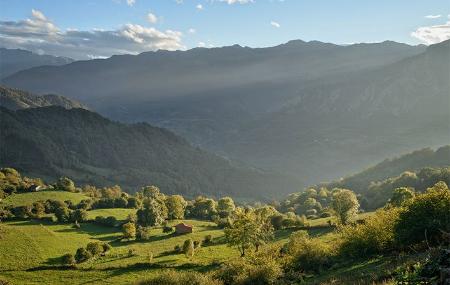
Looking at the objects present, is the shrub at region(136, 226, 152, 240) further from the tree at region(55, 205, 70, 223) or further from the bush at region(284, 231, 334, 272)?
the bush at region(284, 231, 334, 272)

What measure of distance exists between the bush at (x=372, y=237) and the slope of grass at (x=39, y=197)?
3881 inches

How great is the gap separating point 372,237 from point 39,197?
360ft

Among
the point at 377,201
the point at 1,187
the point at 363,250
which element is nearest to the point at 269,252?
the point at 363,250

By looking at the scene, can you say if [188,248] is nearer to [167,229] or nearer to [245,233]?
[245,233]

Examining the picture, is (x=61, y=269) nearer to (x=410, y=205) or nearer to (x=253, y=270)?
(x=253, y=270)

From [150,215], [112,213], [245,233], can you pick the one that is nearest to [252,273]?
[245,233]

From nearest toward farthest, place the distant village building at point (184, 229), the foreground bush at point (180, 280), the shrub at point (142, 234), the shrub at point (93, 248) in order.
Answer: the foreground bush at point (180, 280) < the shrub at point (93, 248) < the shrub at point (142, 234) < the distant village building at point (184, 229)

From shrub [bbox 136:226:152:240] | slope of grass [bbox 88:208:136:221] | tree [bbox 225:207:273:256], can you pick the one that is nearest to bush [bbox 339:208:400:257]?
tree [bbox 225:207:273:256]

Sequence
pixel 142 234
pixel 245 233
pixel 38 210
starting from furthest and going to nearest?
1. pixel 38 210
2. pixel 142 234
3. pixel 245 233

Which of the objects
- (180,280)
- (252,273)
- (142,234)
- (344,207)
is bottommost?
(142,234)

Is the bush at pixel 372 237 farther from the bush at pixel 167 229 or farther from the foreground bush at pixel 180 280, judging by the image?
the bush at pixel 167 229

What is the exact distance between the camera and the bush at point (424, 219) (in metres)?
43.3

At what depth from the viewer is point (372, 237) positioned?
170 ft

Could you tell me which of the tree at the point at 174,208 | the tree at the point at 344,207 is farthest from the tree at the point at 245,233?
the tree at the point at 174,208
